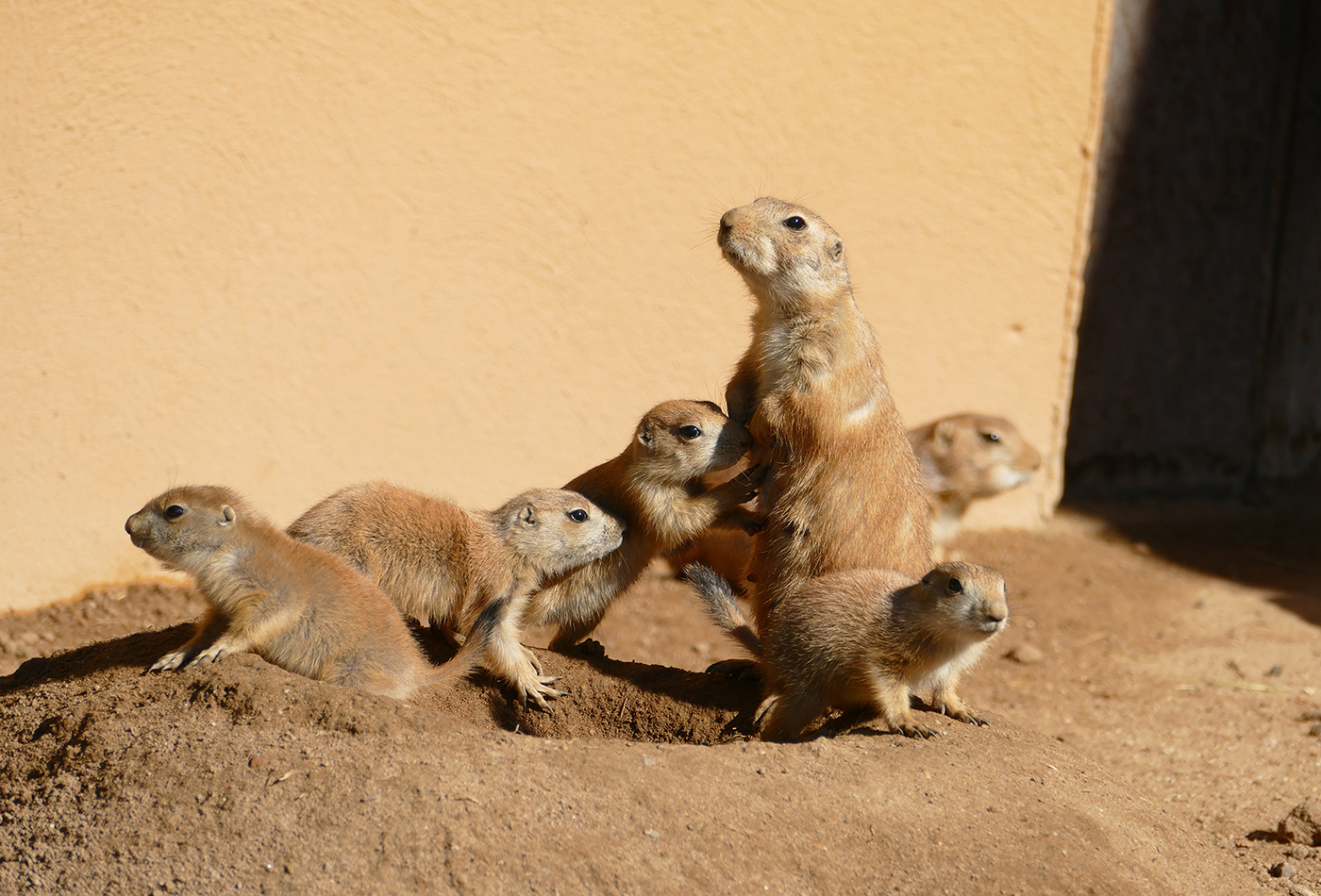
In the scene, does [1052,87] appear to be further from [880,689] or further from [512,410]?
[880,689]

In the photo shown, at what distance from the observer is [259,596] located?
357 cm

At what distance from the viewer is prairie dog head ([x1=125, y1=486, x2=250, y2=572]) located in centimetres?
361

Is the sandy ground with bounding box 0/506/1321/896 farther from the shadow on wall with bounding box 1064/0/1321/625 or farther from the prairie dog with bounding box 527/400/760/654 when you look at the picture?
the shadow on wall with bounding box 1064/0/1321/625

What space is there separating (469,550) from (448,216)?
8.77 feet

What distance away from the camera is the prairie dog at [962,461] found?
7.03 meters

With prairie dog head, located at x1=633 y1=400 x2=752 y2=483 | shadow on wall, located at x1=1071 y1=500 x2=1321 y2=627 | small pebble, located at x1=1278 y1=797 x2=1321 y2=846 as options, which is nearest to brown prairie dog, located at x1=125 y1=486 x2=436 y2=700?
prairie dog head, located at x1=633 y1=400 x2=752 y2=483

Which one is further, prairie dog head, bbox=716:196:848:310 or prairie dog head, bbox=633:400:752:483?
prairie dog head, bbox=633:400:752:483

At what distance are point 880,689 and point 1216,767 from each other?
2386 mm

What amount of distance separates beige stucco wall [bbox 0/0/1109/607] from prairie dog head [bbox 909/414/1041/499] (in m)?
0.85

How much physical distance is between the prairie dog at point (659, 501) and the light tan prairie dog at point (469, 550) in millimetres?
101

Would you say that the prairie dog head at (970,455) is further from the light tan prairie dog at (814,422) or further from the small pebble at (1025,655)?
the light tan prairie dog at (814,422)

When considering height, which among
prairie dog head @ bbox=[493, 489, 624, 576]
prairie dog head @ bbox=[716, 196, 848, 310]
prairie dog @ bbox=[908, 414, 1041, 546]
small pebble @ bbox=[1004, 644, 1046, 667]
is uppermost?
prairie dog head @ bbox=[716, 196, 848, 310]

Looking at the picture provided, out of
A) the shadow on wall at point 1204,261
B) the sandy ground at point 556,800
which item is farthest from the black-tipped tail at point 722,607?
the shadow on wall at point 1204,261

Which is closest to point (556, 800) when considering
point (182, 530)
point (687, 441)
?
point (182, 530)
